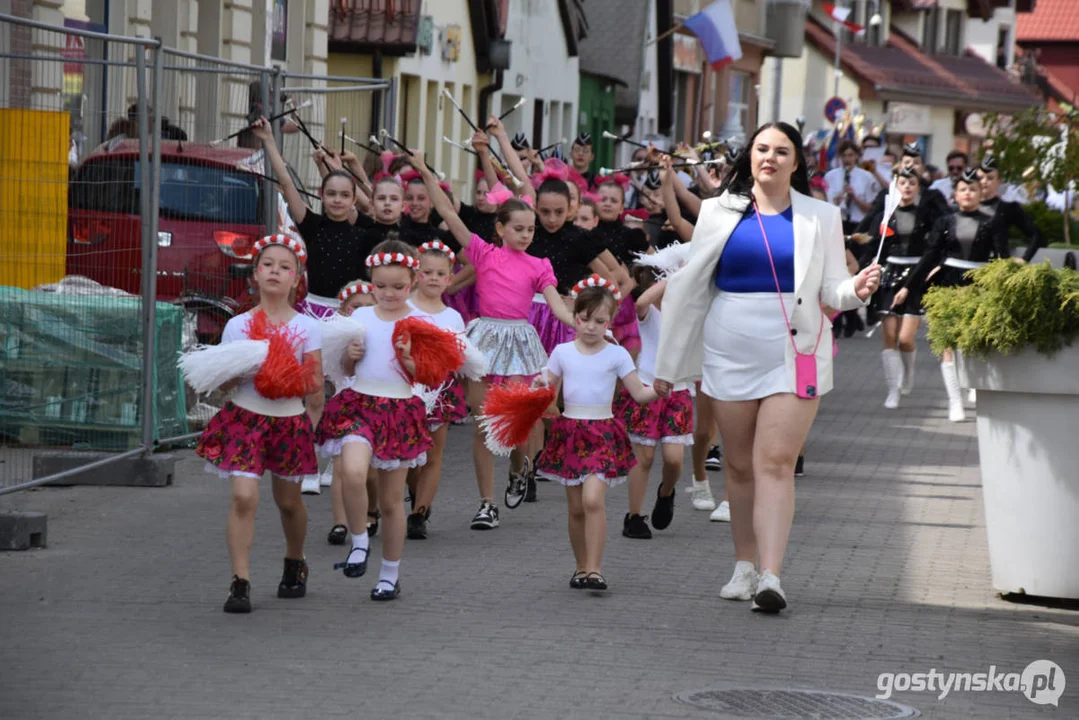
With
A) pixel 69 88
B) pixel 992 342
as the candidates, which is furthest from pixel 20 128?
pixel 992 342

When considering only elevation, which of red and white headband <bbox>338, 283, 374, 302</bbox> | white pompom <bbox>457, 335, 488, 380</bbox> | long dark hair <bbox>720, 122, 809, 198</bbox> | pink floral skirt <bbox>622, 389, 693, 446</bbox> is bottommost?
pink floral skirt <bbox>622, 389, 693, 446</bbox>

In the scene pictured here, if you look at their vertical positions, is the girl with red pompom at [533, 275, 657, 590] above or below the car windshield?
below

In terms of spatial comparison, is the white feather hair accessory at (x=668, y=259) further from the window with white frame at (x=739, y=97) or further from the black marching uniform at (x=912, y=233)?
the window with white frame at (x=739, y=97)

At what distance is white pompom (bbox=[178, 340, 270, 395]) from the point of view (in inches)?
325

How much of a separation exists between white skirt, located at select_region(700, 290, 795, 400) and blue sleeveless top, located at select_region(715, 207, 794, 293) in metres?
0.04

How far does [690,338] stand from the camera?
29.4ft

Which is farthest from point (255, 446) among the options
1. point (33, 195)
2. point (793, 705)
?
point (793, 705)

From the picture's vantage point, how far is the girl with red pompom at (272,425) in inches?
328

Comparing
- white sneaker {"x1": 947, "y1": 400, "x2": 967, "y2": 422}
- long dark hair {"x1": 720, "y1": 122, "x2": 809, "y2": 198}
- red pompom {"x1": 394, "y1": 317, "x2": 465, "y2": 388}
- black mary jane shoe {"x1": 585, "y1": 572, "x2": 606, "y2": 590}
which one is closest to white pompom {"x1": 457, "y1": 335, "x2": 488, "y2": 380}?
red pompom {"x1": 394, "y1": 317, "x2": 465, "y2": 388}

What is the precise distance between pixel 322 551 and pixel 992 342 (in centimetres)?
338

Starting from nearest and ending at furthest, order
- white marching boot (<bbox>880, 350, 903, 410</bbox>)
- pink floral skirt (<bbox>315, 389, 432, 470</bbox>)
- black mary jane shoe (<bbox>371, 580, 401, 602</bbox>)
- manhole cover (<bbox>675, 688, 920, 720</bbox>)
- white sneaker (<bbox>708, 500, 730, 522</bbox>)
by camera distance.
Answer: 1. manhole cover (<bbox>675, 688, 920, 720</bbox>)
2. black mary jane shoe (<bbox>371, 580, 401, 602</bbox>)
3. pink floral skirt (<bbox>315, 389, 432, 470</bbox>)
4. white sneaker (<bbox>708, 500, 730, 522</bbox>)
5. white marching boot (<bbox>880, 350, 903, 410</bbox>)

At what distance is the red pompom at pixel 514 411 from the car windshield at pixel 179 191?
285 cm

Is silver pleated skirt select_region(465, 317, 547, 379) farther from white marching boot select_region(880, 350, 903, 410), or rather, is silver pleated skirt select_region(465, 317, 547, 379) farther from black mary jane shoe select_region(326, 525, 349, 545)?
white marching boot select_region(880, 350, 903, 410)

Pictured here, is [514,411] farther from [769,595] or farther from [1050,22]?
[1050,22]
